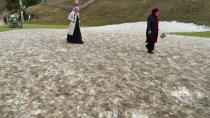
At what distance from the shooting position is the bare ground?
561cm

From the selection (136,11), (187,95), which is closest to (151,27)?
(187,95)

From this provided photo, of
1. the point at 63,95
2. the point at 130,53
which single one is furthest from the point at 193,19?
the point at 63,95

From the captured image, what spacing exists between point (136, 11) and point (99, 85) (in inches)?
1990

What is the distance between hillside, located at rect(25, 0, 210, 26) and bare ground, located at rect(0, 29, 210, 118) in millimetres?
34130

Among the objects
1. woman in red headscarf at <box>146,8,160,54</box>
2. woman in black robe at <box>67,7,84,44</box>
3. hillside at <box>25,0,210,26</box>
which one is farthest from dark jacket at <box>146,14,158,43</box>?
hillside at <box>25,0,210,26</box>

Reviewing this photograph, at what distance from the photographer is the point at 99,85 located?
22.8 feet

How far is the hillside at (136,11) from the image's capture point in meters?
44.2

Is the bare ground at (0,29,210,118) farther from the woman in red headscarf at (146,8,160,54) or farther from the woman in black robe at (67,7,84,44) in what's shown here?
the woman in black robe at (67,7,84,44)

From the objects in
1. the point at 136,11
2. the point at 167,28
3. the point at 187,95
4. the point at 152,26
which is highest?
the point at 136,11

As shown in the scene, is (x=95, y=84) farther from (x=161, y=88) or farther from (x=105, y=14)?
(x=105, y=14)

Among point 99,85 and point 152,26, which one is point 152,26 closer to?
point 152,26

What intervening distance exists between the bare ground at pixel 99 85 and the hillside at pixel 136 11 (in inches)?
1344

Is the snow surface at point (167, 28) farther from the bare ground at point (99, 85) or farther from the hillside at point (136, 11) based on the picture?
the bare ground at point (99, 85)

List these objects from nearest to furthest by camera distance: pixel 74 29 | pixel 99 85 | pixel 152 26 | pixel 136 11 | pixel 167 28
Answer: pixel 99 85 < pixel 152 26 < pixel 74 29 < pixel 167 28 < pixel 136 11
